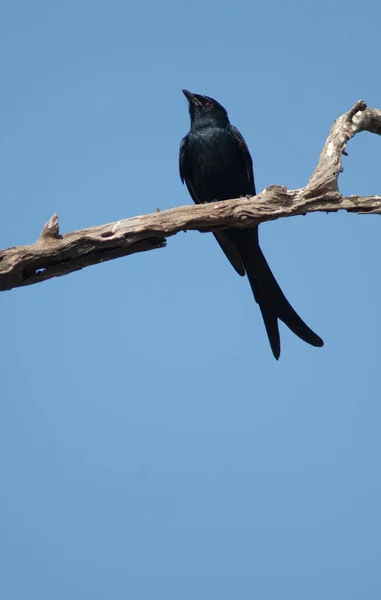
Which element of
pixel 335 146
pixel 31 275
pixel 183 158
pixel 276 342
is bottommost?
pixel 276 342

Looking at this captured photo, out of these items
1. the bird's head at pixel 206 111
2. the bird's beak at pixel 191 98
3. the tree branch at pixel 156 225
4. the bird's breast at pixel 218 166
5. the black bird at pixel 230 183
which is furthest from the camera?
the bird's beak at pixel 191 98

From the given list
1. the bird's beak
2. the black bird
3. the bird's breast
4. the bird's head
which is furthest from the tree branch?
the bird's beak

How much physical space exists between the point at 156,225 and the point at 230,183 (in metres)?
1.81

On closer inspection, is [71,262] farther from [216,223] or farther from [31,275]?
[216,223]

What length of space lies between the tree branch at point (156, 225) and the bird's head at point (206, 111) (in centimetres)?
186

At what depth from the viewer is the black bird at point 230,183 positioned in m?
5.43

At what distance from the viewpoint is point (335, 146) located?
461cm

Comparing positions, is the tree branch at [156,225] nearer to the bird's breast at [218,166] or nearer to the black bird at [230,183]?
the black bird at [230,183]

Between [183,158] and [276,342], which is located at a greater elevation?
[183,158]

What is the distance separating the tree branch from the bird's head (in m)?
1.86

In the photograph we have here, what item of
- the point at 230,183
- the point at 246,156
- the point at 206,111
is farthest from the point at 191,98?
the point at 230,183

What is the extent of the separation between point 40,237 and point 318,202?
1.61 metres

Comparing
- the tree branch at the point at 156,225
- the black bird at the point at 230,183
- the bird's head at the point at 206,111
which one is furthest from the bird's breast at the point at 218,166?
the tree branch at the point at 156,225

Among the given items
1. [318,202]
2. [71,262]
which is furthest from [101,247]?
[318,202]
